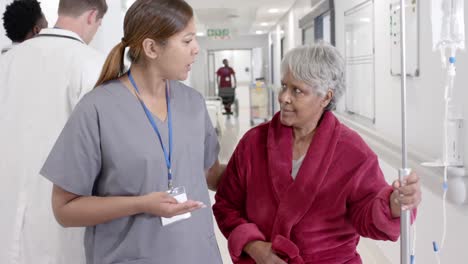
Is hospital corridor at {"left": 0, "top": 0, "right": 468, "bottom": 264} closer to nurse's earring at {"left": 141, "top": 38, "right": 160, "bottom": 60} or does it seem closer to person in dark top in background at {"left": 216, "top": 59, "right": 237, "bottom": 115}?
nurse's earring at {"left": 141, "top": 38, "right": 160, "bottom": 60}

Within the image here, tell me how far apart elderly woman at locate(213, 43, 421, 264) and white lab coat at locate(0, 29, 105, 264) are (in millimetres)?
693

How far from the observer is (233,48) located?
20.7 m

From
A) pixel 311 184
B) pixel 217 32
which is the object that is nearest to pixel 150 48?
pixel 311 184

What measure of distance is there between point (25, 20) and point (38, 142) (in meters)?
0.78

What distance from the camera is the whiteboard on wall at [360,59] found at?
427 cm

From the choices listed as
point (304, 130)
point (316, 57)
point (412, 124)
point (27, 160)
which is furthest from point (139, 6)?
point (412, 124)

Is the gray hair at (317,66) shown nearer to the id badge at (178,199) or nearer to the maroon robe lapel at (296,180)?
the maroon robe lapel at (296,180)

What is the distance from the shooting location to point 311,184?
60.8 inches

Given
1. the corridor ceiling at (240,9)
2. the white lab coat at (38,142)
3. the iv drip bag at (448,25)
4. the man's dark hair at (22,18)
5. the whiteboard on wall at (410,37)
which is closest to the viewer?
the iv drip bag at (448,25)

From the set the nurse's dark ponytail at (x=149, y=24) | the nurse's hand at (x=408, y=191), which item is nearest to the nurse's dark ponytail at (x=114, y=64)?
the nurse's dark ponytail at (x=149, y=24)

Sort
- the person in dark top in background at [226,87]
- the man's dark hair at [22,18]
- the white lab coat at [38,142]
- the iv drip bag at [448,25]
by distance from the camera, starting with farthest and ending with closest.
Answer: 1. the person in dark top in background at [226,87]
2. the man's dark hair at [22,18]
3. the white lab coat at [38,142]
4. the iv drip bag at [448,25]

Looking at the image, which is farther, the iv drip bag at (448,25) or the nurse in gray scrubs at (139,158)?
the iv drip bag at (448,25)

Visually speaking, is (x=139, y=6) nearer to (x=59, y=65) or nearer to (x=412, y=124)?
(x=59, y=65)

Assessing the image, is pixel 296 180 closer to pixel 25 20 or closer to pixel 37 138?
pixel 37 138
